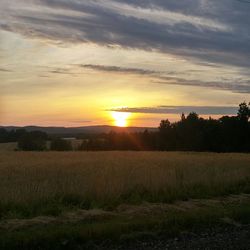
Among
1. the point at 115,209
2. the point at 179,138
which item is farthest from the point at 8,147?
the point at 115,209

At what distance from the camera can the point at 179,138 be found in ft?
376

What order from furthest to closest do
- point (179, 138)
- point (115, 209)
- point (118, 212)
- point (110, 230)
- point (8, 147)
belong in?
1. point (179, 138)
2. point (8, 147)
3. point (115, 209)
4. point (118, 212)
5. point (110, 230)

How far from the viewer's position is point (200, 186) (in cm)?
1880

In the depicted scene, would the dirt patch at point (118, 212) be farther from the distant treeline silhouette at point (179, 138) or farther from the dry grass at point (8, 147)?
the dry grass at point (8, 147)

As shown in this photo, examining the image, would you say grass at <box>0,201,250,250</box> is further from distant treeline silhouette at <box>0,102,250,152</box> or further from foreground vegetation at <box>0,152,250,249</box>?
distant treeline silhouette at <box>0,102,250,152</box>

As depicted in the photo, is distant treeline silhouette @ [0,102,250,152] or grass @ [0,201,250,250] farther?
distant treeline silhouette @ [0,102,250,152]

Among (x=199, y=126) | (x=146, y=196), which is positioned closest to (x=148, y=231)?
(x=146, y=196)

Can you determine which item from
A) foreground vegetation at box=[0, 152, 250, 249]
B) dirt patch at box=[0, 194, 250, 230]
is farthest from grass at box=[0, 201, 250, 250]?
dirt patch at box=[0, 194, 250, 230]

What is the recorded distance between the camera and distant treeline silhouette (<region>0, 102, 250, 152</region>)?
97062 millimetres

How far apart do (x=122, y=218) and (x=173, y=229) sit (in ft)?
6.13

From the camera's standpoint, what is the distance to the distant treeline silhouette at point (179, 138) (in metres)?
97.1

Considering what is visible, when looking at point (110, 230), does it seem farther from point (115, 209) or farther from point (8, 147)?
point (8, 147)

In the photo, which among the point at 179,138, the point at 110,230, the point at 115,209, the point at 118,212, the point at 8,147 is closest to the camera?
the point at 110,230

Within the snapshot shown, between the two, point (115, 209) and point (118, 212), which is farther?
point (115, 209)
